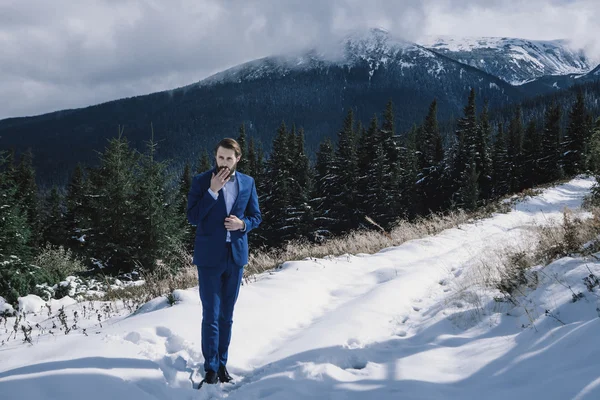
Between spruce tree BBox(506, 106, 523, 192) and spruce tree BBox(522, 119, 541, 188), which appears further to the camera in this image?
spruce tree BBox(506, 106, 523, 192)

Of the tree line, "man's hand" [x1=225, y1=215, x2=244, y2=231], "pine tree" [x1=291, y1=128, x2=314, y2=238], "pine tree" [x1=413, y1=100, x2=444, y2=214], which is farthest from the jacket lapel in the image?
"pine tree" [x1=413, y1=100, x2=444, y2=214]

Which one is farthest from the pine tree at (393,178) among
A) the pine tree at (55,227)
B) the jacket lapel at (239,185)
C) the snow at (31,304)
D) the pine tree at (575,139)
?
the jacket lapel at (239,185)

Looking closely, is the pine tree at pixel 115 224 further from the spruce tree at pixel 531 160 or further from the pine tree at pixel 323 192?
the spruce tree at pixel 531 160

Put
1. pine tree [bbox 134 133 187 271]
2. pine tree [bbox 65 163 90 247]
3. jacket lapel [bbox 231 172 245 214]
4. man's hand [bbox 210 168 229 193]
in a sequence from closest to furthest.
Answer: man's hand [bbox 210 168 229 193], jacket lapel [bbox 231 172 245 214], pine tree [bbox 134 133 187 271], pine tree [bbox 65 163 90 247]

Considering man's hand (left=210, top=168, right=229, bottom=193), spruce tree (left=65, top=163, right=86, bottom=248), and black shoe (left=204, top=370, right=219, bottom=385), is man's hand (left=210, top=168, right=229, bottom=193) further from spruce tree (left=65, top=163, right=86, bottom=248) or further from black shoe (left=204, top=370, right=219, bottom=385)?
spruce tree (left=65, top=163, right=86, bottom=248)

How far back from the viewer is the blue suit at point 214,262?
3613mm

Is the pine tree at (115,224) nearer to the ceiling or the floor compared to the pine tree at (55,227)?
nearer to the ceiling

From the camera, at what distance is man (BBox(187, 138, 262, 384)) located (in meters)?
3.60

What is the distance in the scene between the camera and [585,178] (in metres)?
28.5

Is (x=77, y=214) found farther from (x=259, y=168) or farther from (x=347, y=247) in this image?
(x=259, y=168)

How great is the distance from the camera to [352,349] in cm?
402

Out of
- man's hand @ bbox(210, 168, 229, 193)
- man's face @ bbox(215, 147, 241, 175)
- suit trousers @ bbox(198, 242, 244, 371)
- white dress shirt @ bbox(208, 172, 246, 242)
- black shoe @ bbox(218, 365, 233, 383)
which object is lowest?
black shoe @ bbox(218, 365, 233, 383)

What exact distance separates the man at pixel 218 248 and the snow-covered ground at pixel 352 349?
359 millimetres

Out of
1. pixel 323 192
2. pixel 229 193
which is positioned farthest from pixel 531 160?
→ pixel 229 193
